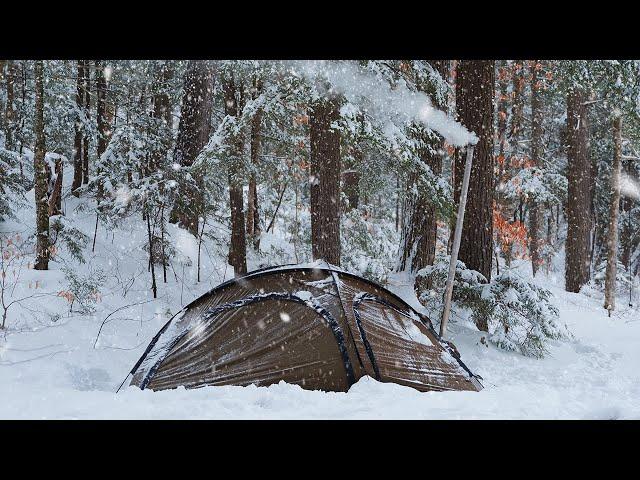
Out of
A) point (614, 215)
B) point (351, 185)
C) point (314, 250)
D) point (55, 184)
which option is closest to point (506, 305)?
point (314, 250)

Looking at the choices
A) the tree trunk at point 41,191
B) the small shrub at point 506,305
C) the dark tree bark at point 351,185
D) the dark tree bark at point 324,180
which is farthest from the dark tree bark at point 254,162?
the small shrub at point 506,305

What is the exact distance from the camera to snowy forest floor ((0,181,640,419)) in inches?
106

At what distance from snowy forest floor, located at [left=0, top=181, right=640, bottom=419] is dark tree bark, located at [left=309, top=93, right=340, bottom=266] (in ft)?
5.72

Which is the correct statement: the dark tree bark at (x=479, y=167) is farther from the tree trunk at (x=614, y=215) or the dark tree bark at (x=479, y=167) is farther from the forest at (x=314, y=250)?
the tree trunk at (x=614, y=215)

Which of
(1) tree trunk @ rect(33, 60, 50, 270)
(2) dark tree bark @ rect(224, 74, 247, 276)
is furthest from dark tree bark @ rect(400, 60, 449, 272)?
(1) tree trunk @ rect(33, 60, 50, 270)

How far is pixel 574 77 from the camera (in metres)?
8.30

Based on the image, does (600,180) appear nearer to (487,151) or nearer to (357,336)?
(487,151)

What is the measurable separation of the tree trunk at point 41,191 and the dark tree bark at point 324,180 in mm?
4124

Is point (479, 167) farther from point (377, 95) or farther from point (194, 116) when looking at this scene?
point (194, 116)

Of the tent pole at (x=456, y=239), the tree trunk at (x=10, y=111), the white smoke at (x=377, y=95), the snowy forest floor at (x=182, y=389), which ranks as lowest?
the snowy forest floor at (x=182, y=389)

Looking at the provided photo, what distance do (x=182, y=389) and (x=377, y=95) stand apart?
4.60 meters

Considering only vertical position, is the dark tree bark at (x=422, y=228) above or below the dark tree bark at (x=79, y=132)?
below

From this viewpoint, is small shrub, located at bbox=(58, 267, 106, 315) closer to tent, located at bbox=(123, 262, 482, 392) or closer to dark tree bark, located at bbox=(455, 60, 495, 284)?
tent, located at bbox=(123, 262, 482, 392)

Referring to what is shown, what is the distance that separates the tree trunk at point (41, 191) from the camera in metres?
7.44
